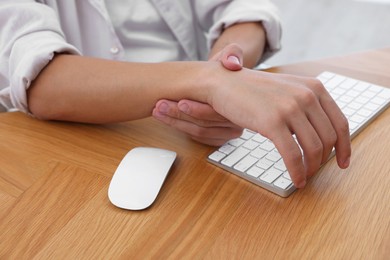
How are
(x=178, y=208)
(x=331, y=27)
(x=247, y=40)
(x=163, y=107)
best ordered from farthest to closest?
(x=331, y=27), (x=247, y=40), (x=163, y=107), (x=178, y=208)

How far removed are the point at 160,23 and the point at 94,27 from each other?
149 mm

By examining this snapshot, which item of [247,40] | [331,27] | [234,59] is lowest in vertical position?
[331,27]

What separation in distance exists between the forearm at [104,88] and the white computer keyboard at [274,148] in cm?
8

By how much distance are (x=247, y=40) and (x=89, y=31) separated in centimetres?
30

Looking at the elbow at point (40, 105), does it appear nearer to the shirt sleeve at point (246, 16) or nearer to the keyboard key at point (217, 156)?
the keyboard key at point (217, 156)

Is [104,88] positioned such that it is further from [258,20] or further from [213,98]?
[258,20]

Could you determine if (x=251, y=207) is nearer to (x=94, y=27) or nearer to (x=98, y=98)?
(x=98, y=98)

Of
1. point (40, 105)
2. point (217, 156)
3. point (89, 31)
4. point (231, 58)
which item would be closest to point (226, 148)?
point (217, 156)

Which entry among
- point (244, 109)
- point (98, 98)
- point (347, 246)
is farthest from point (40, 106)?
point (347, 246)

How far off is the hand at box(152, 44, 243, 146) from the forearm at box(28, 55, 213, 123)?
1cm

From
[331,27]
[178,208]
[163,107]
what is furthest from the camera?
[331,27]

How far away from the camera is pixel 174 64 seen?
0.66 meters

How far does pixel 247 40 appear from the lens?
0.87 metres

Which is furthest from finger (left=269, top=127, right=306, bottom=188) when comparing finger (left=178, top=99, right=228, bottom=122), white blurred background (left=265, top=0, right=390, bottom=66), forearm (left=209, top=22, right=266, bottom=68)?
white blurred background (left=265, top=0, right=390, bottom=66)
